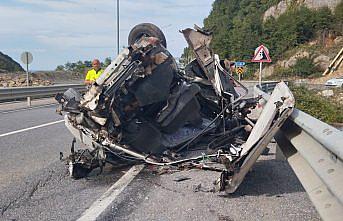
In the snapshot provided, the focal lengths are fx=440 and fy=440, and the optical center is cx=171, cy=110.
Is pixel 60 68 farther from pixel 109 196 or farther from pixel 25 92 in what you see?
pixel 109 196

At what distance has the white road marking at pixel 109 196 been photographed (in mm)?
3975

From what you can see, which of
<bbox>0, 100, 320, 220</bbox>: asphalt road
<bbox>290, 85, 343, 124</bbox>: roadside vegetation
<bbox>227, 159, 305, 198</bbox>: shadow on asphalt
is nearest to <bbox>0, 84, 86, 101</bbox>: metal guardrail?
<bbox>290, 85, 343, 124</bbox>: roadside vegetation

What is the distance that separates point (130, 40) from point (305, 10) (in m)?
50.4

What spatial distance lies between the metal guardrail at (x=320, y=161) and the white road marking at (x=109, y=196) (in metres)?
1.82

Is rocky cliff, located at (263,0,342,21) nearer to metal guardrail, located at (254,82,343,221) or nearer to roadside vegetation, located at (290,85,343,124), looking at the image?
roadside vegetation, located at (290,85,343,124)

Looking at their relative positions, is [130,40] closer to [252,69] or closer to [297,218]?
[297,218]

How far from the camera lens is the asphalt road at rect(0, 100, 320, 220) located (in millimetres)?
4012

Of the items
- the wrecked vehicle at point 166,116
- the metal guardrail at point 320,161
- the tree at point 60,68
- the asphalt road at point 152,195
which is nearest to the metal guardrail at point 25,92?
the wrecked vehicle at point 166,116

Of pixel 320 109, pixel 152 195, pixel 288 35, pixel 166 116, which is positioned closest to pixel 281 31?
pixel 288 35

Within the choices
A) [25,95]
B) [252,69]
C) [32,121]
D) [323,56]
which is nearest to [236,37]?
[252,69]

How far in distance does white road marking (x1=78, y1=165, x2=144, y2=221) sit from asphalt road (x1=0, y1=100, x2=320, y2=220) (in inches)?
2.4

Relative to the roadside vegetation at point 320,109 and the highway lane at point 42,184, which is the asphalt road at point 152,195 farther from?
the roadside vegetation at point 320,109

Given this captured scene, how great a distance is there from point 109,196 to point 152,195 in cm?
45

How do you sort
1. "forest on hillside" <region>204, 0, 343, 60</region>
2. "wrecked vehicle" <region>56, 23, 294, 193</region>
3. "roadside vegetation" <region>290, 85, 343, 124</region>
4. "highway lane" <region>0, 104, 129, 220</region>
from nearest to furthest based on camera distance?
"highway lane" <region>0, 104, 129, 220</region>
"wrecked vehicle" <region>56, 23, 294, 193</region>
"roadside vegetation" <region>290, 85, 343, 124</region>
"forest on hillside" <region>204, 0, 343, 60</region>
